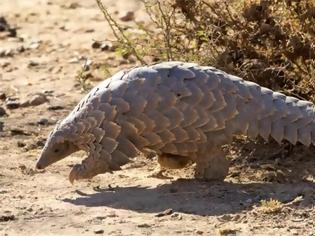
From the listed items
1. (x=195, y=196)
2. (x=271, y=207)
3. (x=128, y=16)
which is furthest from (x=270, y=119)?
(x=128, y=16)

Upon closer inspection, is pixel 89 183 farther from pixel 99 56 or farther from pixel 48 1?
pixel 48 1

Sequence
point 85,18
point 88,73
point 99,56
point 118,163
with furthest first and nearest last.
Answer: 1. point 85,18
2. point 99,56
3. point 88,73
4. point 118,163

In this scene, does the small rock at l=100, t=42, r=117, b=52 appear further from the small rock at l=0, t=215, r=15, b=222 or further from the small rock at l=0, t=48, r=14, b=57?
the small rock at l=0, t=215, r=15, b=222

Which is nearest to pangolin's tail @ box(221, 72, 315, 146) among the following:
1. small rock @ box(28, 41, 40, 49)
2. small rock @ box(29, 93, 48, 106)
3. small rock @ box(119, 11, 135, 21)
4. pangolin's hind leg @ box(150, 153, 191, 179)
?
pangolin's hind leg @ box(150, 153, 191, 179)

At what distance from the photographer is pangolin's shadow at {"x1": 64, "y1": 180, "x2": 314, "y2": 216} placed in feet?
21.5

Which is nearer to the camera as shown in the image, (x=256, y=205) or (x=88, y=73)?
(x=256, y=205)

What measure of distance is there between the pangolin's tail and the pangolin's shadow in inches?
12.1

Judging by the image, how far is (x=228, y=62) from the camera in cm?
793

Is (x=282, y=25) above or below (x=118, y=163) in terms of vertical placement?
above

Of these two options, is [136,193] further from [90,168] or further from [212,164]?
[212,164]

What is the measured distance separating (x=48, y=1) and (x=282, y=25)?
6632 mm

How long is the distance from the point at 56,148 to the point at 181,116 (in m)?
0.89

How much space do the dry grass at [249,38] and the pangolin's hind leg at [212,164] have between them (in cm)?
79

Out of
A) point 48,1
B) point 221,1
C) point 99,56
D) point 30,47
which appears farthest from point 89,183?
point 48,1
